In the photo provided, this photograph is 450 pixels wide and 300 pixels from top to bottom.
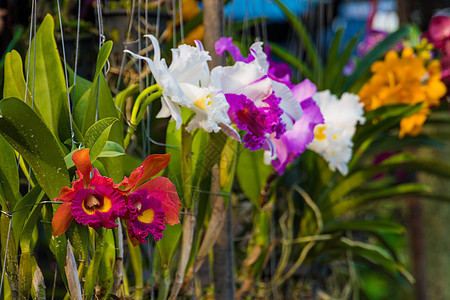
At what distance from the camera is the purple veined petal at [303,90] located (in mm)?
743

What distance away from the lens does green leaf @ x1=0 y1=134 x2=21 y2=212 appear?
0.56 metres

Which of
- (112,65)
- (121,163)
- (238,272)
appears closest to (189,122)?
(121,163)

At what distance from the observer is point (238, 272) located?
1090mm

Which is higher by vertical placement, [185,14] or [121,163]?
[185,14]

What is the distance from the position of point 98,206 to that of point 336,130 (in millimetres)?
465

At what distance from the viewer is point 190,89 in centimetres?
57

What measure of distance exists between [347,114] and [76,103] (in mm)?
427

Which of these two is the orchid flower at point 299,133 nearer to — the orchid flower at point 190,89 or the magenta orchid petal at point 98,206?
the orchid flower at point 190,89

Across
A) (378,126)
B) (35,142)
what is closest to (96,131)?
(35,142)

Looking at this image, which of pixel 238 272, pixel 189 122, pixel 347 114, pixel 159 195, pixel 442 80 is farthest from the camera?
pixel 442 80

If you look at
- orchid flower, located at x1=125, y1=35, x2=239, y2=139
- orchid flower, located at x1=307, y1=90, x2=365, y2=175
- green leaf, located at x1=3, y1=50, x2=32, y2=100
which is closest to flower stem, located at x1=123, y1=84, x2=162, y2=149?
orchid flower, located at x1=125, y1=35, x2=239, y2=139

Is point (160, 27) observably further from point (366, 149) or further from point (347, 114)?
point (366, 149)

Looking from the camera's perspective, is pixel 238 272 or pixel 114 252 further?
pixel 238 272

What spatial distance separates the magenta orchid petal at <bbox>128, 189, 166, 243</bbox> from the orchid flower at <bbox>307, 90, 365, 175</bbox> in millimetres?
390
